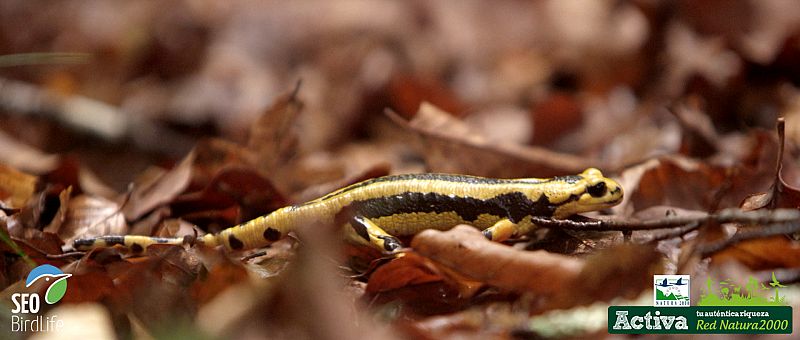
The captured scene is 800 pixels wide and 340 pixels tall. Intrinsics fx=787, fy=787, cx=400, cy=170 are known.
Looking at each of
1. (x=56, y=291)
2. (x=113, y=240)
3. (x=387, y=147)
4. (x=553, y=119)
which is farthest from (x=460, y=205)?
(x=387, y=147)

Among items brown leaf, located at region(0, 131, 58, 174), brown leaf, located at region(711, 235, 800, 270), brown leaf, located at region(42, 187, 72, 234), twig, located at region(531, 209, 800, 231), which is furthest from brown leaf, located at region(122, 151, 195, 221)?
brown leaf, located at region(711, 235, 800, 270)

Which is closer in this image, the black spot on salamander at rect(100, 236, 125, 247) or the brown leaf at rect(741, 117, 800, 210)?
the brown leaf at rect(741, 117, 800, 210)

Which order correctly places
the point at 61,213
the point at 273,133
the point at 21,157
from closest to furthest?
the point at 61,213, the point at 273,133, the point at 21,157

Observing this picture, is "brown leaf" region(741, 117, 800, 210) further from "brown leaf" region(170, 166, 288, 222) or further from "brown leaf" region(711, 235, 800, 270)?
"brown leaf" region(170, 166, 288, 222)

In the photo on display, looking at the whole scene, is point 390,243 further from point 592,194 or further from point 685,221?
point 685,221

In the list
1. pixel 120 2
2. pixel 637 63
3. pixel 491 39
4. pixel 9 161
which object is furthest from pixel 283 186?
pixel 120 2

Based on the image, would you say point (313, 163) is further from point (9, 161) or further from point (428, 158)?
point (9, 161)

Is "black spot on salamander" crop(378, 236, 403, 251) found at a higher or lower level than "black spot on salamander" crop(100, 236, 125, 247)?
lower

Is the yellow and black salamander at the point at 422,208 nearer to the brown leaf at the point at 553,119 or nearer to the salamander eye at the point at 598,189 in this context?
the salamander eye at the point at 598,189

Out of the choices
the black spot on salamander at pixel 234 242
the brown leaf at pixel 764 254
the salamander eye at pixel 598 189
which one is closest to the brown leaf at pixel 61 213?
the black spot on salamander at pixel 234 242
